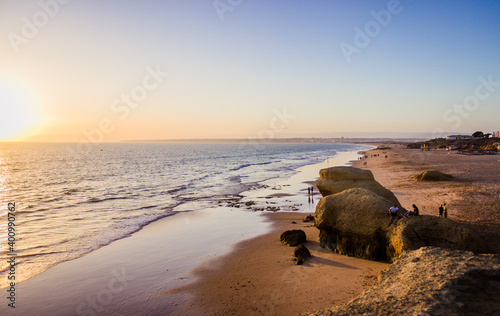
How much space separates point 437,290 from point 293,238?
9.68 metres

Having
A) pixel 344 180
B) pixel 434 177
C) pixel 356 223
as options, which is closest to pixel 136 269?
pixel 356 223

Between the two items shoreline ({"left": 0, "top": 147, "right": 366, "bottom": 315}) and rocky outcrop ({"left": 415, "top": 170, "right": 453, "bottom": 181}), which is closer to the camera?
shoreline ({"left": 0, "top": 147, "right": 366, "bottom": 315})

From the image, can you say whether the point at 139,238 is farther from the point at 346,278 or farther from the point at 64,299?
the point at 346,278

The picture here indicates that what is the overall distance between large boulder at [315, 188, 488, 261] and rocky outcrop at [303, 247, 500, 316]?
2.78 meters

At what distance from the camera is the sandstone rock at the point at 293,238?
15508 mm

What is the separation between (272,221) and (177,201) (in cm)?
1396

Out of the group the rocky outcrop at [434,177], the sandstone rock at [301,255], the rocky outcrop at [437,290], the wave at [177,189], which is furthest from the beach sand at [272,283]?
the wave at [177,189]

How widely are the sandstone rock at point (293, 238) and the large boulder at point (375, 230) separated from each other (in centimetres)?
137

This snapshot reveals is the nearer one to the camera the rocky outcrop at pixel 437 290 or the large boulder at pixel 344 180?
the rocky outcrop at pixel 437 290

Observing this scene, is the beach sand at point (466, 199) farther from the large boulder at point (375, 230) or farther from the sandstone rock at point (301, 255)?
the sandstone rock at point (301, 255)

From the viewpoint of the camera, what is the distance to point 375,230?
40.6 feet

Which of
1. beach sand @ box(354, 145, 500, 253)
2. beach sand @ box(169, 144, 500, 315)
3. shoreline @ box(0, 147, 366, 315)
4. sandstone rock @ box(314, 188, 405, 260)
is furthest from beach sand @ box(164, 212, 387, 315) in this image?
beach sand @ box(354, 145, 500, 253)

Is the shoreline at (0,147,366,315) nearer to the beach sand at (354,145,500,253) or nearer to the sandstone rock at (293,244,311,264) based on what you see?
the sandstone rock at (293,244,311,264)

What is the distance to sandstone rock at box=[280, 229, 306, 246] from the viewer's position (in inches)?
611
